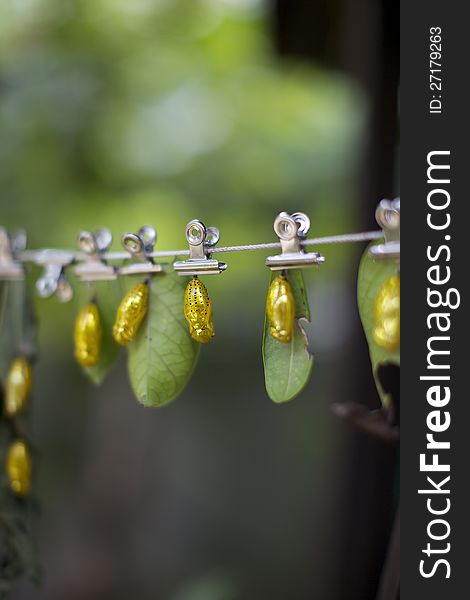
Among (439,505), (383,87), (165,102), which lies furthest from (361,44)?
(439,505)

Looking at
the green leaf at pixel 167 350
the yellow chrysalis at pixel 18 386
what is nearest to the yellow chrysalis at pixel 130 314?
the green leaf at pixel 167 350

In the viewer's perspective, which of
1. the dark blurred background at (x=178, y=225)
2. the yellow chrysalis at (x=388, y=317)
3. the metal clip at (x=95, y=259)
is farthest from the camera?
the dark blurred background at (x=178, y=225)

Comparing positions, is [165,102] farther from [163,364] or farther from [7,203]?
[163,364]

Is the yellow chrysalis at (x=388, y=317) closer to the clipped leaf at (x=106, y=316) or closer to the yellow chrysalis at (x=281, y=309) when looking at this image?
the yellow chrysalis at (x=281, y=309)

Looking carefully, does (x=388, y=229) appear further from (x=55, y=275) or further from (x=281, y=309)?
(x=55, y=275)

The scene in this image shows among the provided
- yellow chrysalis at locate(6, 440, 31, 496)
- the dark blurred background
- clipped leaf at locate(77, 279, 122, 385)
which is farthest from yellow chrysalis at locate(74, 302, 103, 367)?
the dark blurred background
